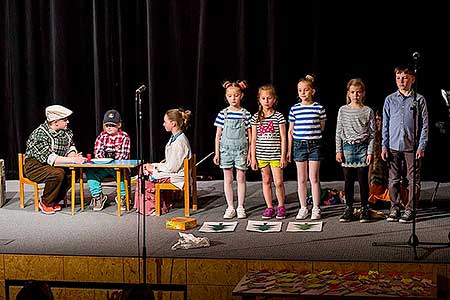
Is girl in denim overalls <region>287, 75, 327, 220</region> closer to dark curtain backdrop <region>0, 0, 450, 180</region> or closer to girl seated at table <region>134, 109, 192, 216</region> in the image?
girl seated at table <region>134, 109, 192, 216</region>

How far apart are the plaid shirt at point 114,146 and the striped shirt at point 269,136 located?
1.37 meters

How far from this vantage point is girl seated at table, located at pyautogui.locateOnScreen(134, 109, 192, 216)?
7324 millimetres

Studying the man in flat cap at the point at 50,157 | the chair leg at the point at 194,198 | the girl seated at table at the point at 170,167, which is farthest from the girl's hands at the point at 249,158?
the man in flat cap at the point at 50,157

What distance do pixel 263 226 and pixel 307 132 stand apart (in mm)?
833

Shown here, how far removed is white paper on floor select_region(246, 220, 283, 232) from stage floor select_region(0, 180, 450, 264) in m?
0.06

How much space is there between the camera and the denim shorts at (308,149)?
22.7 feet

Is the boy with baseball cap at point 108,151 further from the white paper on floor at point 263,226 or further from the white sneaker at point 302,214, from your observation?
the white sneaker at point 302,214

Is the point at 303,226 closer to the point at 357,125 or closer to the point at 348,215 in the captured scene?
the point at 348,215

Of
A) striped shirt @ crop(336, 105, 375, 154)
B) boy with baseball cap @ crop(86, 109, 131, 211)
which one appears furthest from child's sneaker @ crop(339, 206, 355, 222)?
boy with baseball cap @ crop(86, 109, 131, 211)

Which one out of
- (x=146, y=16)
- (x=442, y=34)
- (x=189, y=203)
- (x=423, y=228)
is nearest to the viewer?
(x=423, y=228)

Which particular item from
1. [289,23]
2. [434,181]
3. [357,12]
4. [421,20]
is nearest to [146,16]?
[289,23]

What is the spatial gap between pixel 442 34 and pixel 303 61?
141 centimetres

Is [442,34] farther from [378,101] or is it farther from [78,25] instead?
[78,25]

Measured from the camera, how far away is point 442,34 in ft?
28.0
